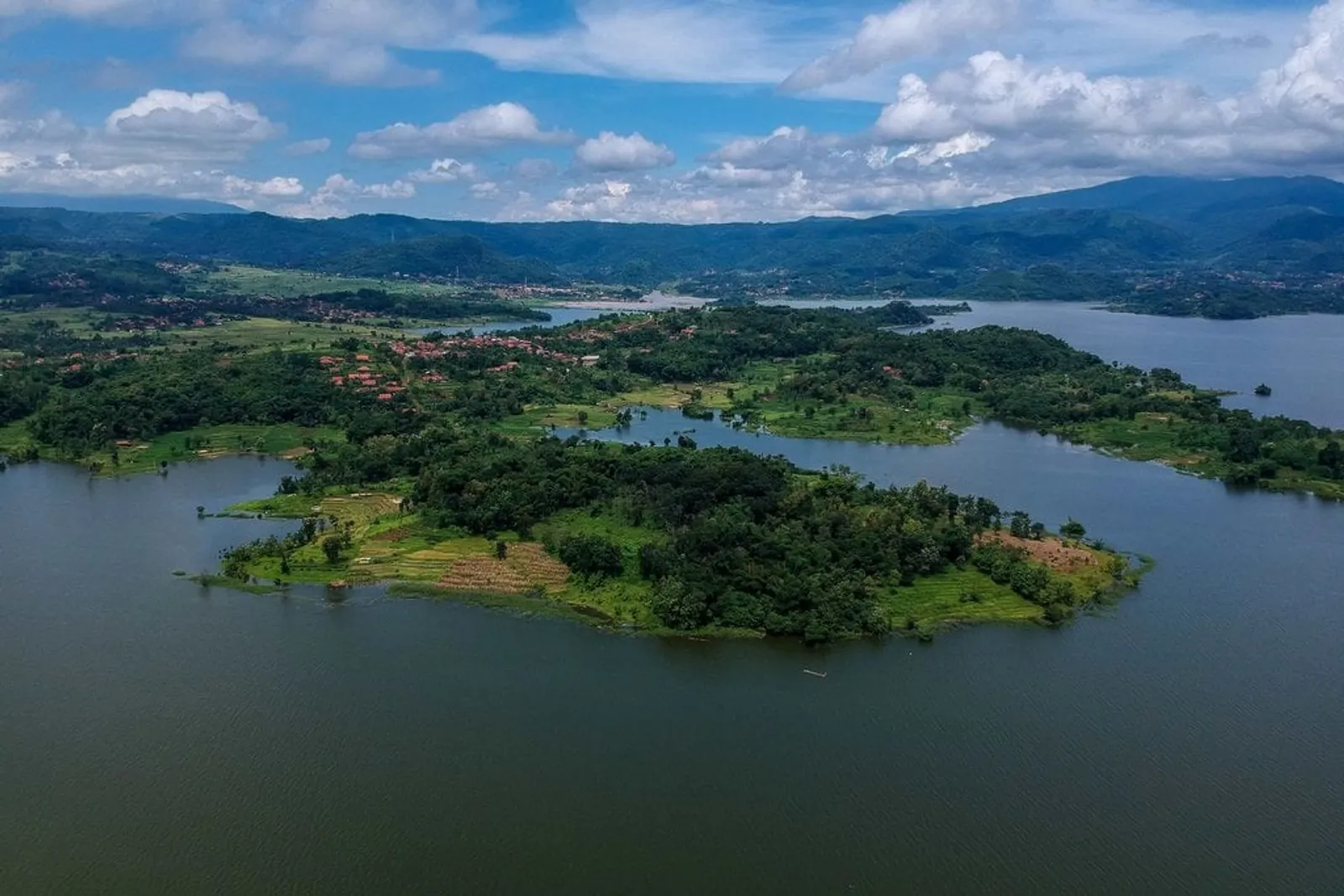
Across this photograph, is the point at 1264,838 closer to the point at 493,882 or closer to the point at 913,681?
the point at 913,681

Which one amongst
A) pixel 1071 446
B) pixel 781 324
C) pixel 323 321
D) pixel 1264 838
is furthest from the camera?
pixel 323 321

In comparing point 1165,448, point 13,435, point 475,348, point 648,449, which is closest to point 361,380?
point 475,348

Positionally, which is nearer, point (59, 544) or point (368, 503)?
point (59, 544)

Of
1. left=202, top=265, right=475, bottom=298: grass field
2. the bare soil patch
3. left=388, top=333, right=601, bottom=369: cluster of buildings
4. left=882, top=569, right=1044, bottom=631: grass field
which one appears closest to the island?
left=882, top=569, right=1044, bottom=631: grass field

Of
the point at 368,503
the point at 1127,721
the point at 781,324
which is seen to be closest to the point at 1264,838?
the point at 1127,721

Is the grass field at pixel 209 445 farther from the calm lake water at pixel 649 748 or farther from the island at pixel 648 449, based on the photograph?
the calm lake water at pixel 649 748

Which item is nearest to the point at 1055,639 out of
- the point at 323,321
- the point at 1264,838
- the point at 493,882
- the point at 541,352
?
the point at 1264,838

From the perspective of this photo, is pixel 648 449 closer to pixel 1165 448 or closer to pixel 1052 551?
pixel 1052 551

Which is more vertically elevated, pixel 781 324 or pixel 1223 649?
pixel 781 324

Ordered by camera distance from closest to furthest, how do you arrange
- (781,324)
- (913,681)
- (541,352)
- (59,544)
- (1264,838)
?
(1264,838) → (913,681) → (59,544) → (541,352) → (781,324)
